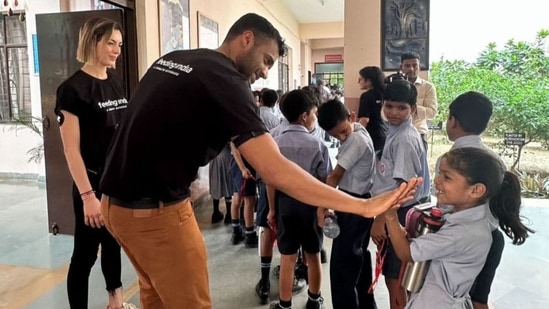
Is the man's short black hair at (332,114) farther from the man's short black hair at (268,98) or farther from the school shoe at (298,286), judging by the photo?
the man's short black hair at (268,98)

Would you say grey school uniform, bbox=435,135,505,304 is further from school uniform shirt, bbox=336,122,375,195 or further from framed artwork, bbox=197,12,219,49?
framed artwork, bbox=197,12,219,49

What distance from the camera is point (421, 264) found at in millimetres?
1479

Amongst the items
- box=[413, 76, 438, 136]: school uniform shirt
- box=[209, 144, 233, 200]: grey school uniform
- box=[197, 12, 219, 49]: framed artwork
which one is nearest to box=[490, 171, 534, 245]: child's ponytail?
box=[413, 76, 438, 136]: school uniform shirt

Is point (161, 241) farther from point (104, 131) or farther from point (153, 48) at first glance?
point (153, 48)

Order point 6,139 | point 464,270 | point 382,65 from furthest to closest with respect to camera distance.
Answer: point 6,139 → point 382,65 → point 464,270

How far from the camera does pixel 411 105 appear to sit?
210 centimetres

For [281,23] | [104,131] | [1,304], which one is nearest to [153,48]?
[104,131]

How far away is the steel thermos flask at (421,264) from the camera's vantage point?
4.88 ft

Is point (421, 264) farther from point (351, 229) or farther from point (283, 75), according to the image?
point (283, 75)

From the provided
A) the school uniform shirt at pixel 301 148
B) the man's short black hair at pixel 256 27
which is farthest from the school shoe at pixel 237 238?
the man's short black hair at pixel 256 27

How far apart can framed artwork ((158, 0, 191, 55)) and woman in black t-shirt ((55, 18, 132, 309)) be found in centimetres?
202

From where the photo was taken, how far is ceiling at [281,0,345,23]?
34.6ft

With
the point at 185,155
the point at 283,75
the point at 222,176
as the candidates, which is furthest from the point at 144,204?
the point at 283,75

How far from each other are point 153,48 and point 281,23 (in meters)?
6.94
